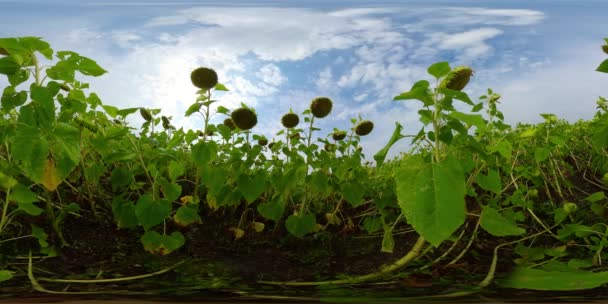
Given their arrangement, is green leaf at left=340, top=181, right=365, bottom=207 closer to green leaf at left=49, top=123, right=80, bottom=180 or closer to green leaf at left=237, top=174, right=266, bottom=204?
green leaf at left=237, top=174, right=266, bottom=204

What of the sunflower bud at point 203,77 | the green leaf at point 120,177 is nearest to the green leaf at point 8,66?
the green leaf at point 120,177

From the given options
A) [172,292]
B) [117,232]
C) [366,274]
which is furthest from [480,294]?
[117,232]

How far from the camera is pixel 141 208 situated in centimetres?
143

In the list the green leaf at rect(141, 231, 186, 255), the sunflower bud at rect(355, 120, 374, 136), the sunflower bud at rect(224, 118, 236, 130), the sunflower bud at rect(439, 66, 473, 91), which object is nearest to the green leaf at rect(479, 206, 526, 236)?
the sunflower bud at rect(439, 66, 473, 91)

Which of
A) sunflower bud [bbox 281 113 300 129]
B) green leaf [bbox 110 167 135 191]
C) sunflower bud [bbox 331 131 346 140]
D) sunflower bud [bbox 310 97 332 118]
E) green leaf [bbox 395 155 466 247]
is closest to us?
green leaf [bbox 395 155 466 247]

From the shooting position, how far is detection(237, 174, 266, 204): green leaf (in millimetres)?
1609

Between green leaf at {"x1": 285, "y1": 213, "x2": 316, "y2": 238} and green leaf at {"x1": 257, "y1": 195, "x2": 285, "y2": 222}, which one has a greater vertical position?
green leaf at {"x1": 257, "y1": 195, "x2": 285, "y2": 222}

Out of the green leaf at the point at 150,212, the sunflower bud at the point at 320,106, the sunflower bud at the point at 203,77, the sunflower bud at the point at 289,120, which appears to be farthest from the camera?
the sunflower bud at the point at 289,120

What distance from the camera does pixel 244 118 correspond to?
176cm

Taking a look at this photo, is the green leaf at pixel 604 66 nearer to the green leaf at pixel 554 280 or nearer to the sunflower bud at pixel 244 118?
the green leaf at pixel 554 280

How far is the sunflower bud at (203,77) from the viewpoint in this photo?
5.80 feet

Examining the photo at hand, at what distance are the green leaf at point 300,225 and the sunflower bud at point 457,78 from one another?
1.91 ft

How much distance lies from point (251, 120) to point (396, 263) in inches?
28.3

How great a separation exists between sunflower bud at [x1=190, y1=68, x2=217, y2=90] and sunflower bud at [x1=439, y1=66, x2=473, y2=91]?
825mm
